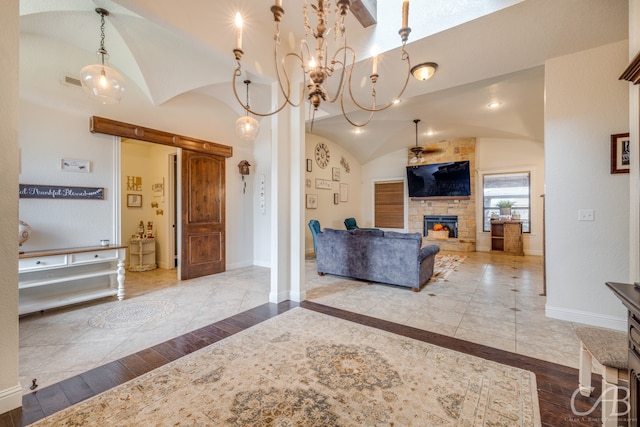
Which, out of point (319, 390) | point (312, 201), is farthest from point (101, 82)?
point (312, 201)

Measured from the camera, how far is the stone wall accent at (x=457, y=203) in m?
7.29

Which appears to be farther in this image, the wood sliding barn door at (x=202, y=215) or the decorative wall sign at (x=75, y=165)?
the wood sliding barn door at (x=202, y=215)

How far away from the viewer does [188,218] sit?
4465 mm

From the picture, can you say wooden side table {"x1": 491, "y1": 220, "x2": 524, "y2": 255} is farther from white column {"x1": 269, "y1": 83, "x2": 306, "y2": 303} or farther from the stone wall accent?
white column {"x1": 269, "y1": 83, "x2": 306, "y2": 303}

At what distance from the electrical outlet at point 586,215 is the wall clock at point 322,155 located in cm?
542

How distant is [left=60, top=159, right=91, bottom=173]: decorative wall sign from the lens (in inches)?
125

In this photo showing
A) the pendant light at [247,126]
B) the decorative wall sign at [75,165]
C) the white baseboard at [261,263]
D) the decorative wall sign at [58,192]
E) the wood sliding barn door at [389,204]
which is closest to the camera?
the decorative wall sign at [58,192]

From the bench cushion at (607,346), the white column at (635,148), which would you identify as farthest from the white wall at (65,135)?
the white column at (635,148)

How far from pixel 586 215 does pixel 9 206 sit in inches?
187

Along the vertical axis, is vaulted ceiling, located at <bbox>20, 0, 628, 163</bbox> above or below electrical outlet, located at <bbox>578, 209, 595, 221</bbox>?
above

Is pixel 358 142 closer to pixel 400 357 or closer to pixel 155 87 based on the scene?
pixel 155 87

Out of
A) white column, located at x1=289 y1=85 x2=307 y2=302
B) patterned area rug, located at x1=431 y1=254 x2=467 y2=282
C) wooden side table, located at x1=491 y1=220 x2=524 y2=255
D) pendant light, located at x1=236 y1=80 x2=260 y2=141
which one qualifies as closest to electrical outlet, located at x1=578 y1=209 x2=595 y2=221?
patterned area rug, located at x1=431 y1=254 x2=467 y2=282

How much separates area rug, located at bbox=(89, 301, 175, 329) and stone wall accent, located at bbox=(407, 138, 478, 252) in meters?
6.98

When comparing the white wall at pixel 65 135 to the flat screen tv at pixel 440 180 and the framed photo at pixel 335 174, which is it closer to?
the framed photo at pixel 335 174
